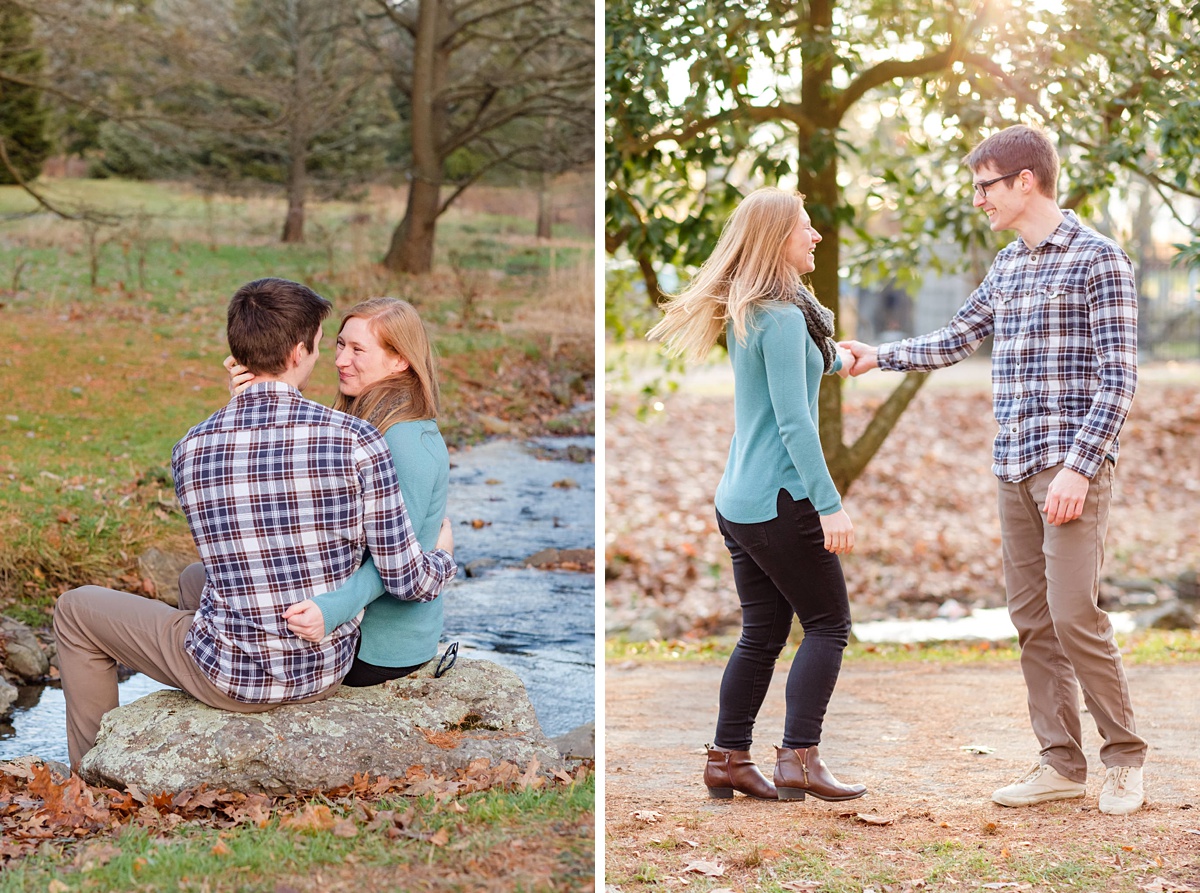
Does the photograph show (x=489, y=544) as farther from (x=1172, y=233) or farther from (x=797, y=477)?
(x=1172, y=233)

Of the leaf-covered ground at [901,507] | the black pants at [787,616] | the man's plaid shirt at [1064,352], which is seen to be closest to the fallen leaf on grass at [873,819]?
the black pants at [787,616]

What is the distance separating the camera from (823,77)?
7.59 metres

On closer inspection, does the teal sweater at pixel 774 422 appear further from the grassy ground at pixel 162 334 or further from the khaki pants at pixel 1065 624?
the grassy ground at pixel 162 334

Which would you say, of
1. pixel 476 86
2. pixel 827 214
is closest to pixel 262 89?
pixel 476 86

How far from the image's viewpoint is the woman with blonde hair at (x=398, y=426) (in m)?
3.97

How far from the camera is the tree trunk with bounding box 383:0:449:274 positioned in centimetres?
1633

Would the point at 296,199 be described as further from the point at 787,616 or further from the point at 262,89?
the point at 787,616

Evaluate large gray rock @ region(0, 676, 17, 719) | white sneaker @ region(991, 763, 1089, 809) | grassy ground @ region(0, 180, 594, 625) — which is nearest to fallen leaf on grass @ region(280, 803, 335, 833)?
white sneaker @ region(991, 763, 1089, 809)

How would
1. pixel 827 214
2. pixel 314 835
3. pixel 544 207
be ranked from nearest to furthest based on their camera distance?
pixel 314 835, pixel 827 214, pixel 544 207

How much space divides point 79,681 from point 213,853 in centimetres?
112

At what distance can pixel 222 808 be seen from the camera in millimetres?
3672

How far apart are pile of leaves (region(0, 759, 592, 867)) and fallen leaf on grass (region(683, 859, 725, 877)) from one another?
1.80ft

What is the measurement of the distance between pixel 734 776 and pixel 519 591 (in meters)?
4.31

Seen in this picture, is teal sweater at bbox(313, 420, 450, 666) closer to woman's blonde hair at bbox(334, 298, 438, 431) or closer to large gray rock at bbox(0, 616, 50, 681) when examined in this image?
woman's blonde hair at bbox(334, 298, 438, 431)
